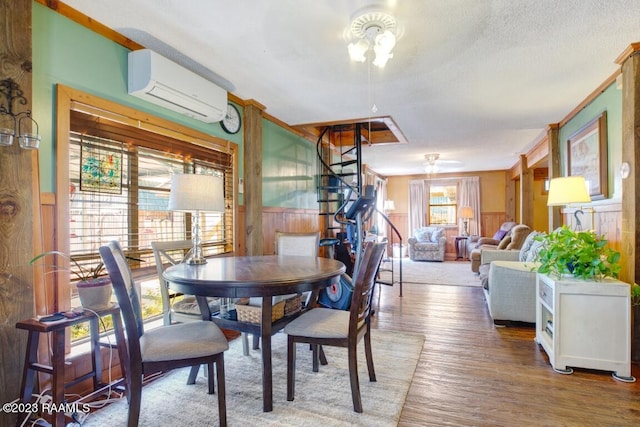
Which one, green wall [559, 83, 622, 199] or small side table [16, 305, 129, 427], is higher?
green wall [559, 83, 622, 199]

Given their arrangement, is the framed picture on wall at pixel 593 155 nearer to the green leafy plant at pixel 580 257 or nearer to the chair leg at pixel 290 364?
the green leafy plant at pixel 580 257

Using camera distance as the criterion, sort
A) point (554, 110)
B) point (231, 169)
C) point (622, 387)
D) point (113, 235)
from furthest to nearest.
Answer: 1. point (554, 110)
2. point (231, 169)
3. point (113, 235)
4. point (622, 387)

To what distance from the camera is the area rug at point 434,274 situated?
18.7 ft

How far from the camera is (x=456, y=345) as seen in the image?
288 centimetres

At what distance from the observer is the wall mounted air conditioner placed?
232 centimetres

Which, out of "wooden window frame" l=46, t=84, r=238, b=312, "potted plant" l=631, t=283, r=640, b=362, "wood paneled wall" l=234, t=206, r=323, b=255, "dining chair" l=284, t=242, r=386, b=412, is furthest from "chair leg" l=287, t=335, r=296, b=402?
"potted plant" l=631, t=283, r=640, b=362

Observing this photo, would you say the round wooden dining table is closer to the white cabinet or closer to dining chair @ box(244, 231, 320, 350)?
dining chair @ box(244, 231, 320, 350)

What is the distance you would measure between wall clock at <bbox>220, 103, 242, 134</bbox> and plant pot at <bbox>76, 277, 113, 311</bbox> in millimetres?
1960

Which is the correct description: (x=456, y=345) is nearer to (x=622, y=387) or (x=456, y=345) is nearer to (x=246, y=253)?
(x=622, y=387)

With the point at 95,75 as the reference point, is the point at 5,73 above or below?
below

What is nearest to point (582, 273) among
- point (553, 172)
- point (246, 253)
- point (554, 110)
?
point (554, 110)

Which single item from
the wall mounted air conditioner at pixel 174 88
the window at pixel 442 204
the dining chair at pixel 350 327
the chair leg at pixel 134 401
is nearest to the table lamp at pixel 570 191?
the dining chair at pixel 350 327

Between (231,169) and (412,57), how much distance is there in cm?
203

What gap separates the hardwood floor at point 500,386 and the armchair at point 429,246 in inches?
197
